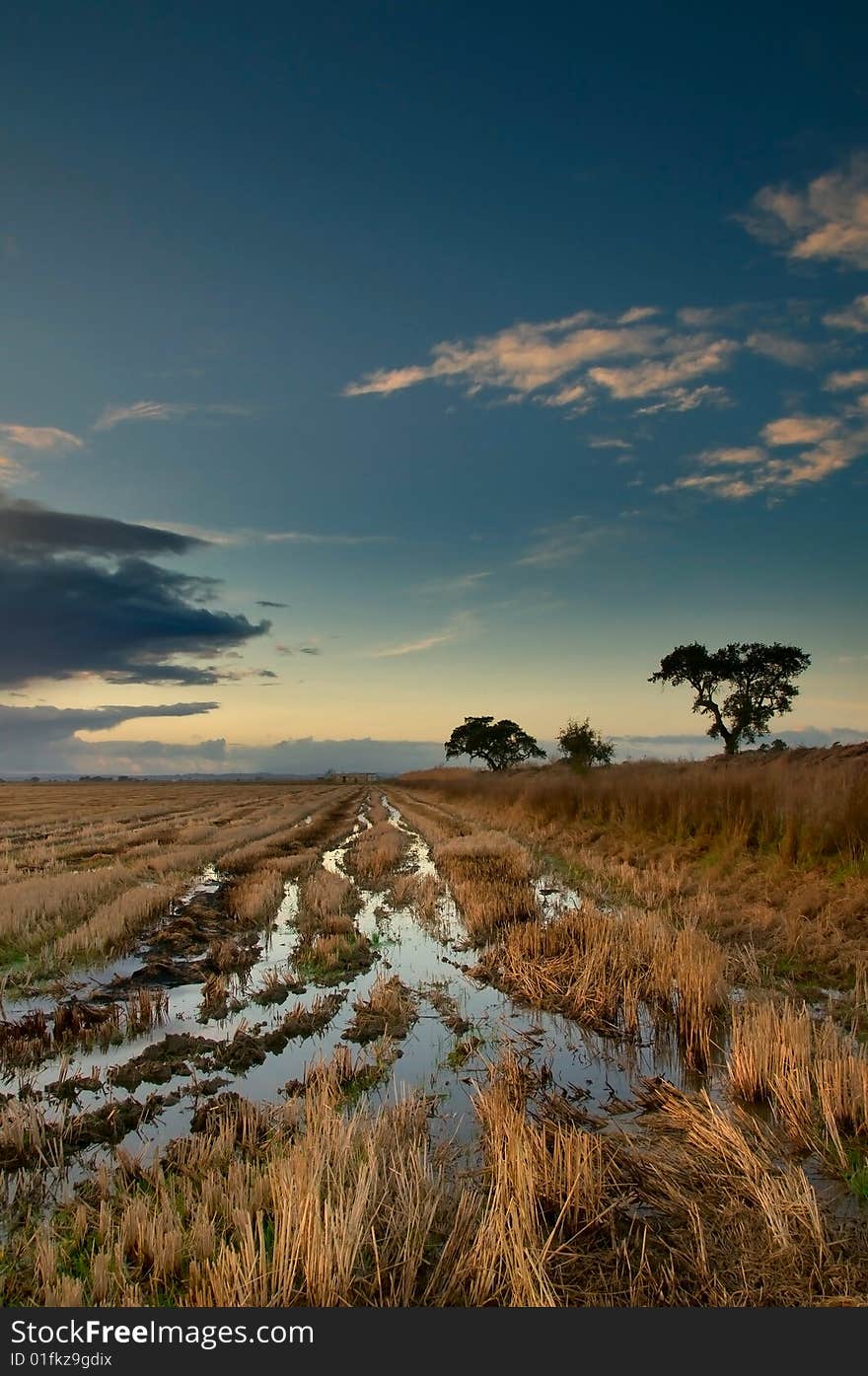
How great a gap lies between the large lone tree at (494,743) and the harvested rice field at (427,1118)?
92407mm

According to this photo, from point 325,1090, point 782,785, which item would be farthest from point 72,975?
point 782,785

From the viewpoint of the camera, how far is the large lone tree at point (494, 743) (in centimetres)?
10450

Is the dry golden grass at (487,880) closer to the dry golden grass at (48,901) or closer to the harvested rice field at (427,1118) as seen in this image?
the harvested rice field at (427,1118)

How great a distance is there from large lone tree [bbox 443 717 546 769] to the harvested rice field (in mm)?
92407

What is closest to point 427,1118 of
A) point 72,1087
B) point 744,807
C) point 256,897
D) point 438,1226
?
point 438,1226

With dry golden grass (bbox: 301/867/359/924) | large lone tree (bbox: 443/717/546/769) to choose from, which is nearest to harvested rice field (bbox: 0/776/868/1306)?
dry golden grass (bbox: 301/867/359/924)

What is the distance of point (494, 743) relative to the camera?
10450cm

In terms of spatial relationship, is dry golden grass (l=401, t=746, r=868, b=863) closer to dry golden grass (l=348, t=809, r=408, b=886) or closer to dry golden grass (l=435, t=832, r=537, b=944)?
dry golden grass (l=435, t=832, r=537, b=944)

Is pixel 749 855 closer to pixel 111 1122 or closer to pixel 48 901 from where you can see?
pixel 111 1122

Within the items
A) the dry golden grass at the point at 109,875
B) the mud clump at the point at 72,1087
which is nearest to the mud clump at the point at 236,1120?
the mud clump at the point at 72,1087

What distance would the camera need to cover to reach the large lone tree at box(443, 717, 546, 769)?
4114 inches

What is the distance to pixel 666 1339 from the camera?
3336mm

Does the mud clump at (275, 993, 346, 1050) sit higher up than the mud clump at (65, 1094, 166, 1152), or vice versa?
the mud clump at (65, 1094, 166, 1152)

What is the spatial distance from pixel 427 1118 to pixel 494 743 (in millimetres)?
99563
